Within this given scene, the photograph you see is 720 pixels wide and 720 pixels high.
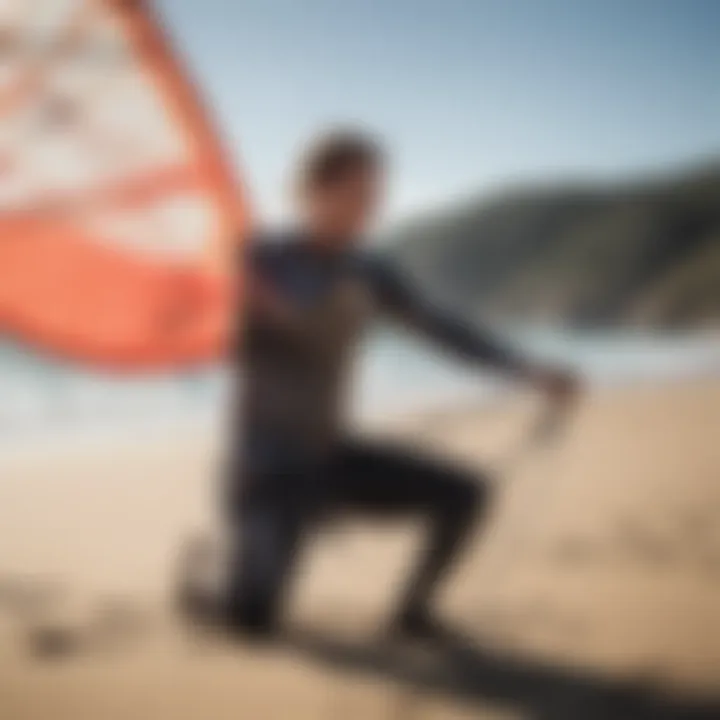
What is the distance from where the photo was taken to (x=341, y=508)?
1.23 meters

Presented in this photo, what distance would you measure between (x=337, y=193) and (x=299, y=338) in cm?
17

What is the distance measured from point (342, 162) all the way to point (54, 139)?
34 cm

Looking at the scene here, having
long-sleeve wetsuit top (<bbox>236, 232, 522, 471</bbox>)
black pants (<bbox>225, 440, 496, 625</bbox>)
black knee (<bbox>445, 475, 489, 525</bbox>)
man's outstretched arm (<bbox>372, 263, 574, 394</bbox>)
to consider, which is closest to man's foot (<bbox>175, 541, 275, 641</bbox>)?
black pants (<bbox>225, 440, 496, 625</bbox>)

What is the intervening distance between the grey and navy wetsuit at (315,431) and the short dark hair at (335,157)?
2.6 inches

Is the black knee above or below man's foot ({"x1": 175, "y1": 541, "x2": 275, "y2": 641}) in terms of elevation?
above

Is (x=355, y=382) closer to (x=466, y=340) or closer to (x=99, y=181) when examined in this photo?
(x=466, y=340)

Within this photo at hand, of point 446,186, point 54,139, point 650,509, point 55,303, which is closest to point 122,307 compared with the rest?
point 55,303

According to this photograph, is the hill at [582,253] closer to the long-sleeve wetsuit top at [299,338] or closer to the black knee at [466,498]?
the long-sleeve wetsuit top at [299,338]

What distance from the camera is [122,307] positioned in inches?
→ 48.4

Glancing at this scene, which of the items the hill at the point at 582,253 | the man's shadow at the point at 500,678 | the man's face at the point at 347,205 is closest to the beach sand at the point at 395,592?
the man's shadow at the point at 500,678

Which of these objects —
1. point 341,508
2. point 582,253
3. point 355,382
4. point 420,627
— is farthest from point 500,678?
point 582,253

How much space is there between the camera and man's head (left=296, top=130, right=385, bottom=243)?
4.02ft

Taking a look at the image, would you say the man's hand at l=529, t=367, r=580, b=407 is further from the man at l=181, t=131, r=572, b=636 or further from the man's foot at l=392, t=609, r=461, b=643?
the man's foot at l=392, t=609, r=461, b=643

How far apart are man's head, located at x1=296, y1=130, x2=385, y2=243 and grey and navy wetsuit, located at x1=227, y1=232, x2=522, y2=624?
0.03 meters
